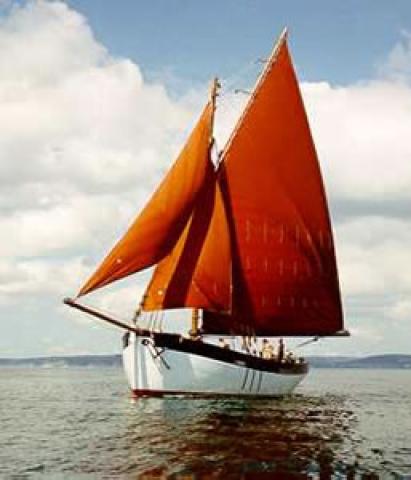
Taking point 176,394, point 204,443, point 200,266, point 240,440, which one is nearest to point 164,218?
point 200,266

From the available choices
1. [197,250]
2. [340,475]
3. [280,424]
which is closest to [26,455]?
[340,475]

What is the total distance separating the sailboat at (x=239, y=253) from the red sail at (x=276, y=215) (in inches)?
3.2

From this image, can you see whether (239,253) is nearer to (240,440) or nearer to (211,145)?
(211,145)

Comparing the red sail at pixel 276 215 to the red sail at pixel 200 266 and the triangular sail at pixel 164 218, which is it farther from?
the triangular sail at pixel 164 218

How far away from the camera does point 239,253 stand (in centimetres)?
6216

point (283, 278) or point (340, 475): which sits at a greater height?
point (283, 278)

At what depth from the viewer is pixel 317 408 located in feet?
192

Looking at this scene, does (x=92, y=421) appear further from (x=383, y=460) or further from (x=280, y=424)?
(x=383, y=460)

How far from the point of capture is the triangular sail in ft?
175

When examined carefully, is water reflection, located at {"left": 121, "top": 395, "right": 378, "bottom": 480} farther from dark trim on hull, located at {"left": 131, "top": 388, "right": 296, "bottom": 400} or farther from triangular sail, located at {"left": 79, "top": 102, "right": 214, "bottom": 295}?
triangular sail, located at {"left": 79, "top": 102, "right": 214, "bottom": 295}

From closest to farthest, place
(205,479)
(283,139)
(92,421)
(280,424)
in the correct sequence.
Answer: (205,479) → (280,424) → (92,421) → (283,139)

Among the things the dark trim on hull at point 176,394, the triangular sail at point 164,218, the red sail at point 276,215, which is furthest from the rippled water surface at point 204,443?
the red sail at point 276,215

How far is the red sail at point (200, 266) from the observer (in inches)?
2306

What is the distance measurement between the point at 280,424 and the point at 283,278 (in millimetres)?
22180
